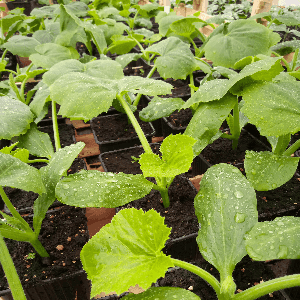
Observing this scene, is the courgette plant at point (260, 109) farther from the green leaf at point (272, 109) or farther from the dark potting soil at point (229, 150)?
the dark potting soil at point (229, 150)

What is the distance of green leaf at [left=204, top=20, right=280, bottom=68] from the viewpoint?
3.45ft

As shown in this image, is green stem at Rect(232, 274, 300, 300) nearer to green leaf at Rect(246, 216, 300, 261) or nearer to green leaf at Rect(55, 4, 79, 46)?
green leaf at Rect(246, 216, 300, 261)

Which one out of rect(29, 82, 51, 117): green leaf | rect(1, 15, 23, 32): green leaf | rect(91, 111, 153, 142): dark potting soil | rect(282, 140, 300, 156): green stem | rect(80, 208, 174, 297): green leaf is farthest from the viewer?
rect(1, 15, 23, 32): green leaf

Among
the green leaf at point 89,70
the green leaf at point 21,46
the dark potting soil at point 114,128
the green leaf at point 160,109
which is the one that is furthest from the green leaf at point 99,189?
the green leaf at point 21,46

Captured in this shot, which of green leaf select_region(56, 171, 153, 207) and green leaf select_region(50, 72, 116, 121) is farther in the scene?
green leaf select_region(50, 72, 116, 121)

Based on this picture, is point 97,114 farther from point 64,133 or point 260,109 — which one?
point 64,133

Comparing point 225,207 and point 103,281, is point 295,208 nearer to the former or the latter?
point 225,207

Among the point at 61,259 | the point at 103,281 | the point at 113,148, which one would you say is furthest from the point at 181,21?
the point at 103,281

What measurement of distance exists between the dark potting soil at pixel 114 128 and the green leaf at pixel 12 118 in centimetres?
33

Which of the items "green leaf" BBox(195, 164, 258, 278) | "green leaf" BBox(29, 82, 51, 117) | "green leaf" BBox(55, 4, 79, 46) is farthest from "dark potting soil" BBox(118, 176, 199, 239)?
"green leaf" BBox(55, 4, 79, 46)

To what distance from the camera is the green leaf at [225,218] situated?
508 millimetres

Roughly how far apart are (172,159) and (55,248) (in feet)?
1.30

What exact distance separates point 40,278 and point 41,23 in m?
2.18

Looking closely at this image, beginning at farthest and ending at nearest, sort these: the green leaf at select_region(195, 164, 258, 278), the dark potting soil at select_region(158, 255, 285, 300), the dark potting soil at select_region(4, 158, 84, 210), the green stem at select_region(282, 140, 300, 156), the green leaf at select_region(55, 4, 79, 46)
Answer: the green leaf at select_region(55, 4, 79, 46) < the dark potting soil at select_region(4, 158, 84, 210) < the green stem at select_region(282, 140, 300, 156) < the dark potting soil at select_region(158, 255, 285, 300) < the green leaf at select_region(195, 164, 258, 278)
